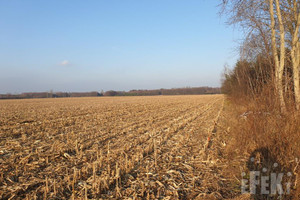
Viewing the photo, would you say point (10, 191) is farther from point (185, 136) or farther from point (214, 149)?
point (185, 136)

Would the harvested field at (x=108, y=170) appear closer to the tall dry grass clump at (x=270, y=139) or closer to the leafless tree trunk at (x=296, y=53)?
the tall dry grass clump at (x=270, y=139)

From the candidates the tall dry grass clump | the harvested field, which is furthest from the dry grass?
the harvested field

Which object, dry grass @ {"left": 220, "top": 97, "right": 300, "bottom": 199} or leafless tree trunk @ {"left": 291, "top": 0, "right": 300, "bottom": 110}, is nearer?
dry grass @ {"left": 220, "top": 97, "right": 300, "bottom": 199}

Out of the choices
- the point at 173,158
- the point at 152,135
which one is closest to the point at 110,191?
the point at 173,158

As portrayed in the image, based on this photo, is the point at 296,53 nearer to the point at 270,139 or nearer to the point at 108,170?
the point at 270,139

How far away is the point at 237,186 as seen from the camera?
3.63 m

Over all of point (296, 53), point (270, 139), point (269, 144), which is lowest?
point (269, 144)

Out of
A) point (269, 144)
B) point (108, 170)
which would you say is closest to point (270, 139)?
point (269, 144)

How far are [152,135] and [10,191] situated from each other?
5.22m

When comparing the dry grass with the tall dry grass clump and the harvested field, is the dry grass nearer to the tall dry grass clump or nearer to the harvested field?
the tall dry grass clump

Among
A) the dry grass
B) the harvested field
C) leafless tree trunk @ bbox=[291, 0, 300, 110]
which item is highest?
leafless tree trunk @ bbox=[291, 0, 300, 110]

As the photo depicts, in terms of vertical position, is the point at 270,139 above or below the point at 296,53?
below

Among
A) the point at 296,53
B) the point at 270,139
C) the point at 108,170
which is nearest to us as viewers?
the point at 270,139

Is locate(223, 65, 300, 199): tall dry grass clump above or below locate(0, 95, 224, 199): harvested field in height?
above
